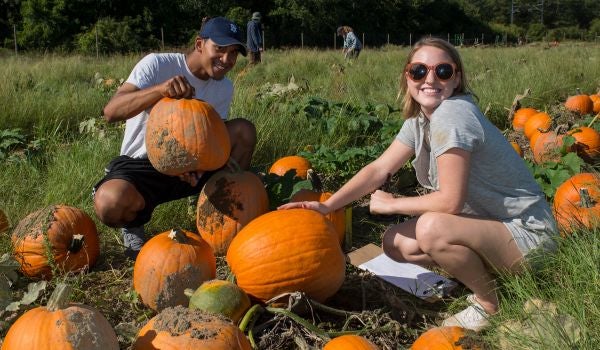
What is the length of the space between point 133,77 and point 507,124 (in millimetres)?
4748

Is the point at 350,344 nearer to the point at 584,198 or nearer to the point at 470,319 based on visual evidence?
the point at 470,319

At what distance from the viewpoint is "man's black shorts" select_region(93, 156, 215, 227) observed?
3.21 metres

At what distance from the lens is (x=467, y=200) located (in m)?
2.54

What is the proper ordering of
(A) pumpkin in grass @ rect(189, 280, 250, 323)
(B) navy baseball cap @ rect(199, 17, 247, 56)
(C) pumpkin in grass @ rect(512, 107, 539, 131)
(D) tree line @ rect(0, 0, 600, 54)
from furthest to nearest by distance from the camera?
(D) tree line @ rect(0, 0, 600, 54) < (C) pumpkin in grass @ rect(512, 107, 539, 131) < (B) navy baseball cap @ rect(199, 17, 247, 56) < (A) pumpkin in grass @ rect(189, 280, 250, 323)

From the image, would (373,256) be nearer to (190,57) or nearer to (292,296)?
(292,296)

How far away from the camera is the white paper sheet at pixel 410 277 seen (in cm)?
273

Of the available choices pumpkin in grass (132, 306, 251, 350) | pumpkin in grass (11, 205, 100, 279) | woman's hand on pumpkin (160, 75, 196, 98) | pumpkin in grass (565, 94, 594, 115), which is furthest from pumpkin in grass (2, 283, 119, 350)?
pumpkin in grass (565, 94, 594, 115)

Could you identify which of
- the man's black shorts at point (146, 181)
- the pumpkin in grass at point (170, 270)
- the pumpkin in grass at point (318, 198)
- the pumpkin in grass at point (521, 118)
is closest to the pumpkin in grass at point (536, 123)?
the pumpkin in grass at point (521, 118)

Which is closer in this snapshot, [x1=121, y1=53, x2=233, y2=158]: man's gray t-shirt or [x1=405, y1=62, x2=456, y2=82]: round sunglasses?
[x1=405, y1=62, x2=456, y2=82]: round sunglasses

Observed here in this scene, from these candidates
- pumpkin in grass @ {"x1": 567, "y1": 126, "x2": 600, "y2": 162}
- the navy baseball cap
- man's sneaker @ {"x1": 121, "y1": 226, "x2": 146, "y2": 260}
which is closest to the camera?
man's sneaker @ {"x1": 121, "y1": 226, "x2": 146, "y2": 260}

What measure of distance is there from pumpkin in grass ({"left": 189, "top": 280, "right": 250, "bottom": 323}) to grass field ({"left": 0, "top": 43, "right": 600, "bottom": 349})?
162mm

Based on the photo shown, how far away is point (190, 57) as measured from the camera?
3.52 m

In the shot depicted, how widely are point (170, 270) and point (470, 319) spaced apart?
4.26 feet

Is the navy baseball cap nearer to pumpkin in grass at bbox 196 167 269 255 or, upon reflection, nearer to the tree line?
pumpkin in grass at bbox 196 167 269 255
